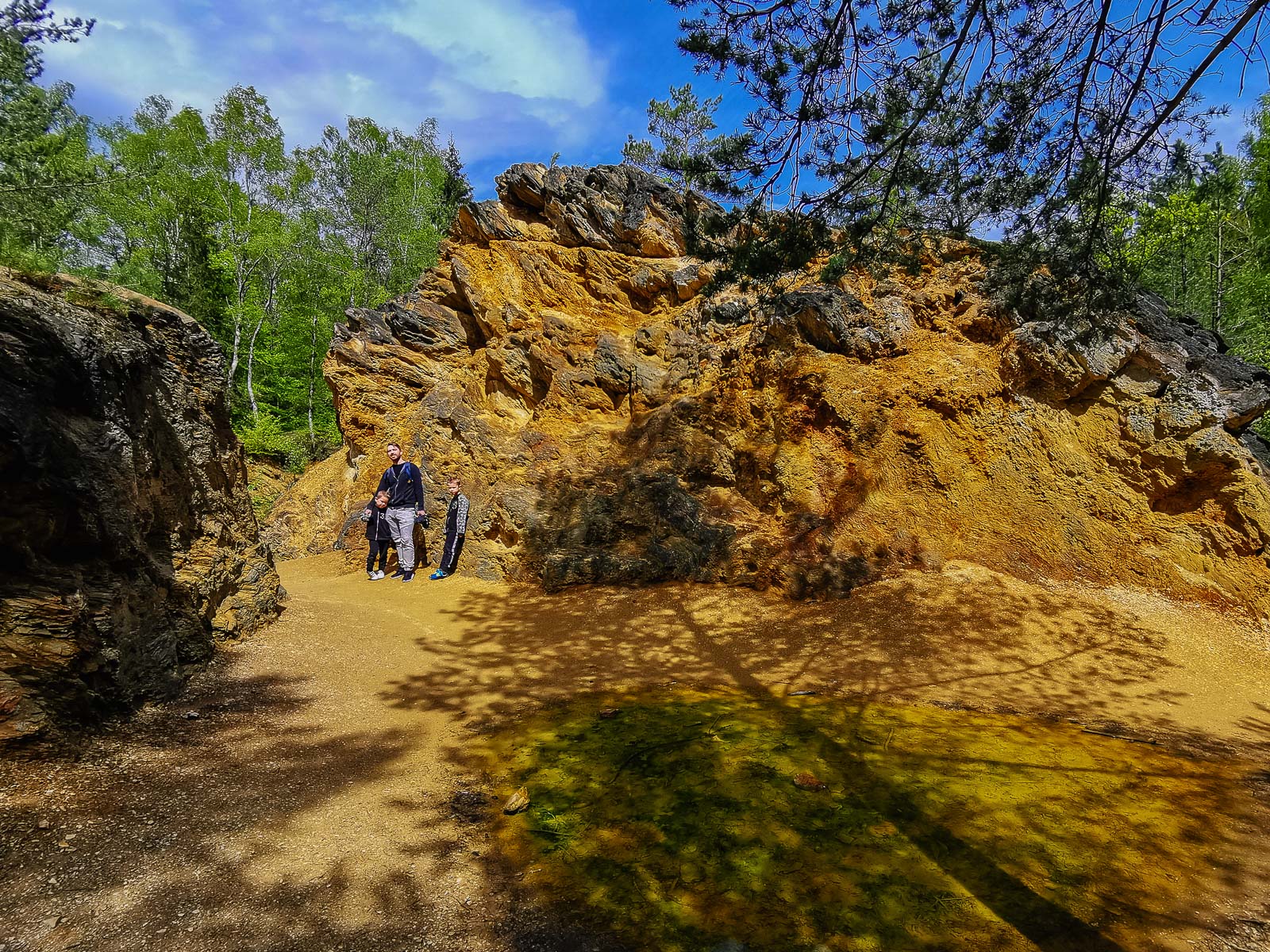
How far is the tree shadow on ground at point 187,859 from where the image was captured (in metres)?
2.14

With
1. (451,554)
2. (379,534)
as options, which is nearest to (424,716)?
(451,554)

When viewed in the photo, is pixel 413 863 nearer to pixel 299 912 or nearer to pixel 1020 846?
pixel 299 912

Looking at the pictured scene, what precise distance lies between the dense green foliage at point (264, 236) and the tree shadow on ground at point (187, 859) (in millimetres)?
19178

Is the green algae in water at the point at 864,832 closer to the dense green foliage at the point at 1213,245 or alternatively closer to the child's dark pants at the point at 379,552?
the dense green foliage at the point at 1213,245

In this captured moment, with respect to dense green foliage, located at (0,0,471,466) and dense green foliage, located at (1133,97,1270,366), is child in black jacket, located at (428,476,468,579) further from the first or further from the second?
dense green foliage, located at (0,0,471,466)

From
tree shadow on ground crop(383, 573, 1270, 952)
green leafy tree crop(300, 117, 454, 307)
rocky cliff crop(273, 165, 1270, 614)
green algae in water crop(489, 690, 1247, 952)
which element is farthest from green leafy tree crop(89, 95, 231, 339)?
green algae in water crop(489, 690, 1247, 952)

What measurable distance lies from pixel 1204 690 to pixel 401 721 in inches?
303

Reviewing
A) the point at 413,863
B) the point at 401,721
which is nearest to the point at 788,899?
the point at 413,863

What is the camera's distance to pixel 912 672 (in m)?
5.89

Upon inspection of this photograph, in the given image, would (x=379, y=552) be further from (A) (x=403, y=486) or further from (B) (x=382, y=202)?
(B) (x=382, y=202)

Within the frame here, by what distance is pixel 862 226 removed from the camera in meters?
5.45

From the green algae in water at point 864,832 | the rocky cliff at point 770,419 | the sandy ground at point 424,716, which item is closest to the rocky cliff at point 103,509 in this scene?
the sandy ground at point 424,716

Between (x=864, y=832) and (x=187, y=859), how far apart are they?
133 inches

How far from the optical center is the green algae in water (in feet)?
8.13
